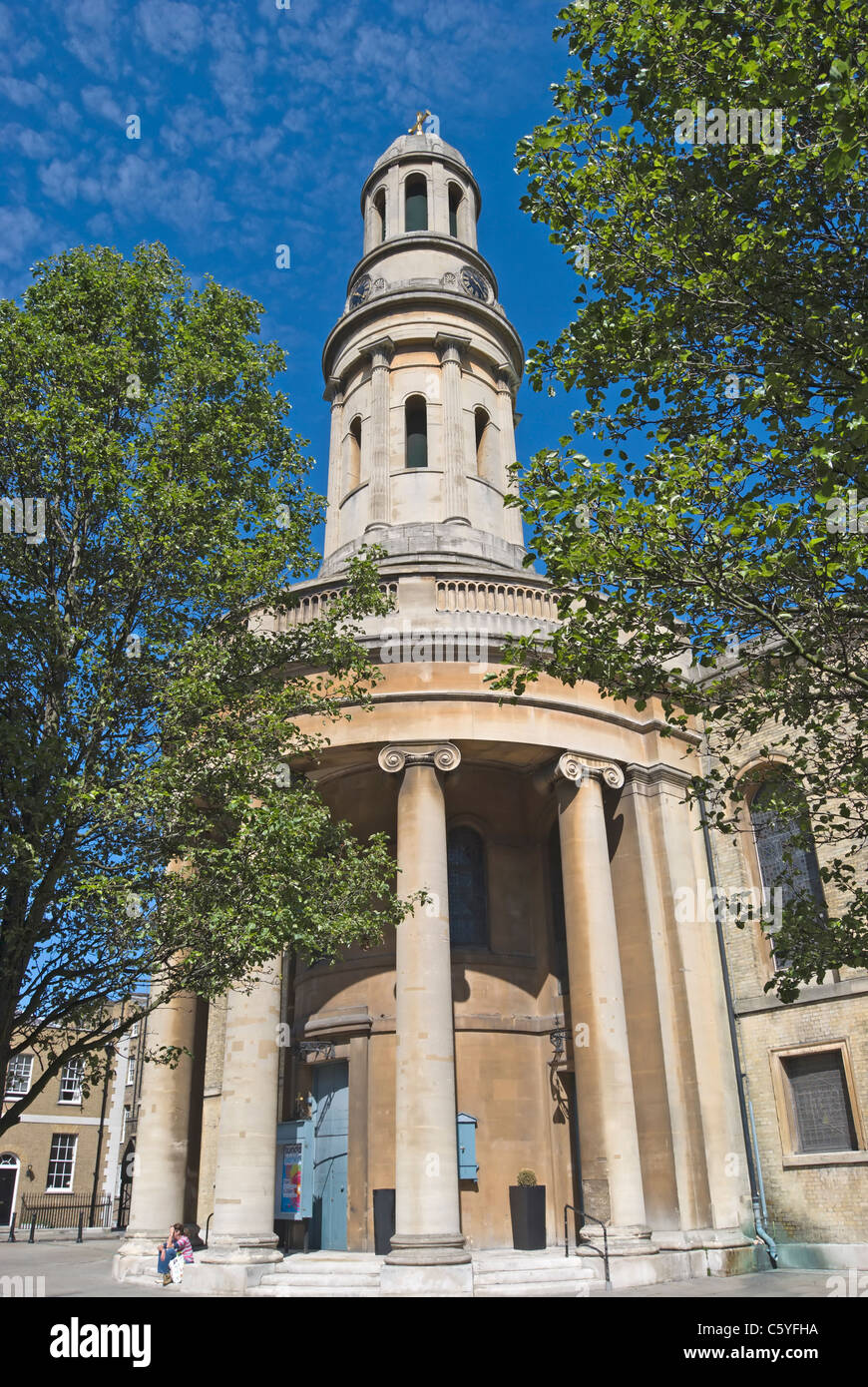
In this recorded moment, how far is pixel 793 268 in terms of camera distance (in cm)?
996

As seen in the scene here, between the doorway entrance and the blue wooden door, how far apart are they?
109 ft

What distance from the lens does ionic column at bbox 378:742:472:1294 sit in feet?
48.1

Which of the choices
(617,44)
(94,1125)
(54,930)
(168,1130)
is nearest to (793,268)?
(617,44)

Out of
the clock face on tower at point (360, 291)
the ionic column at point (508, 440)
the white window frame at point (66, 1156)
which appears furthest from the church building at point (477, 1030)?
the white window frame at point (66, 1156)

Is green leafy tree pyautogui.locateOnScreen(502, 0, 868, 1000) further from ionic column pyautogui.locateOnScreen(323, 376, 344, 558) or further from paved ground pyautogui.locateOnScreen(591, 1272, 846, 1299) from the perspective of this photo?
ionic column pyautogui.locateOnScreen(323, 376, 344, 558)

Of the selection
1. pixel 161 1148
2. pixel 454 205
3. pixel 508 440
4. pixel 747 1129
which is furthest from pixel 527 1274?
pixel 454 205

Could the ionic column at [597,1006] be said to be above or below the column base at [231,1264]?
above

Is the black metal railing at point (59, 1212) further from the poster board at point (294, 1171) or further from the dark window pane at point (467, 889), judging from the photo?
the dark window pane at point (467, 889)

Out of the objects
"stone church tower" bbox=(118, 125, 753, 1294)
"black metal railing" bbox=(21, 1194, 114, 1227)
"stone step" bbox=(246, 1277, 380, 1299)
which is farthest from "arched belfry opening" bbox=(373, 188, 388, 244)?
"black metal railing" bbox=(21, 1194, 114, 1227)

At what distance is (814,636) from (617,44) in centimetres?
675

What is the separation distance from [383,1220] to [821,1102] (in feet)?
27.2

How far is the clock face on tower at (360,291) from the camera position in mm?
28758

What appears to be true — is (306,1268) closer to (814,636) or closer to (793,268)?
(814,636)

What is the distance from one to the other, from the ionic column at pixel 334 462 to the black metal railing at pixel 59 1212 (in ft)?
110
